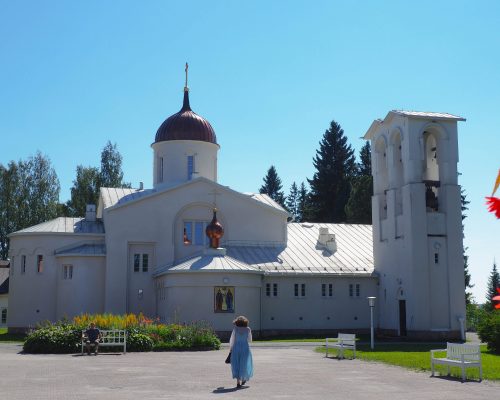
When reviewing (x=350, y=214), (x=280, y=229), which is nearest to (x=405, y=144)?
(x=280, y=229)

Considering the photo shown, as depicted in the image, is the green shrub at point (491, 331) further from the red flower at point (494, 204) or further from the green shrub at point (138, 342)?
the red flower at point (494, 204)

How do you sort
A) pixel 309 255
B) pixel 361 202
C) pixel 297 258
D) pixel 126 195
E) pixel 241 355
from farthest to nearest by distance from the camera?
pixel 361 202 → pixel 126 195 → pixel 309 255 → pixel 297 258 → pixel 241 355

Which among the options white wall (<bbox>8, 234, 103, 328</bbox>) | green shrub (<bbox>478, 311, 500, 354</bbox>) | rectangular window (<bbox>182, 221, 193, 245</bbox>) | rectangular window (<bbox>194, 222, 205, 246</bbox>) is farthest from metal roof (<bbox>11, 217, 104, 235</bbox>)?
green shrub (<bbox>478, 311, 500, 354</bbox>)

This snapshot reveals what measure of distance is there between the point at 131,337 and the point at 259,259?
1426cm

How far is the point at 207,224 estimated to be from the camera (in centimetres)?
4084

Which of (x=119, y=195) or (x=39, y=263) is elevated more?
(x=119, y=195)

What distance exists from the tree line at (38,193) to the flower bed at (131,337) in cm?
3618

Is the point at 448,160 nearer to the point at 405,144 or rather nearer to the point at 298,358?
the point at 405,144

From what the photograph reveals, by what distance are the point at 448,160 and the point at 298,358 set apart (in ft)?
59.1

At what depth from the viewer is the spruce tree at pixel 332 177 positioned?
73250 mm

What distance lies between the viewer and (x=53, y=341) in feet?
85.2

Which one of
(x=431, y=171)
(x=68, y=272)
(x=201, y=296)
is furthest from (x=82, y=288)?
(x=431, y=171)

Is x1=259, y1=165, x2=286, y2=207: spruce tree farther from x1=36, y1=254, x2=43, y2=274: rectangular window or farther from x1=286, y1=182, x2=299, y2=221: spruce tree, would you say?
x1=36, y1=254, x2=43, y2=274: rectangular window

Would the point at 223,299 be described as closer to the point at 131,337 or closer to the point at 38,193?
the point at 131,337
